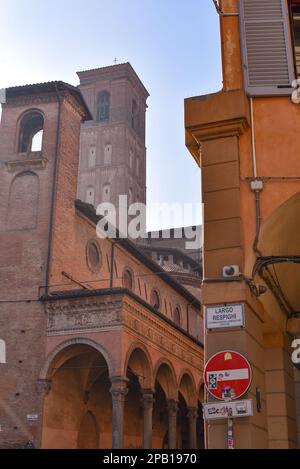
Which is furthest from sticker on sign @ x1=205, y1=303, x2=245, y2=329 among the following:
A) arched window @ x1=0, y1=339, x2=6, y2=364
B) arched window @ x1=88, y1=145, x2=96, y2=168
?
arched window @ x1=88, y1=145, x2=96, y2=168

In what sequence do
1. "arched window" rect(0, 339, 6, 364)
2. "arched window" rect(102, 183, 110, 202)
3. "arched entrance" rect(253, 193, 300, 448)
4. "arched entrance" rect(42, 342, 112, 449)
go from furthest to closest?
"arched window" rect(102, 183, 110, 202) → "arched window" rect(0, 339, 6, 364) → "arched entrance" rect(42, 342, 112, 449) → "arched entrance" rect(253, 193, 300, 448)

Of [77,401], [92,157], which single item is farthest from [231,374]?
[92,157]

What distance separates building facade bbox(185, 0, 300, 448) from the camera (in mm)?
7629

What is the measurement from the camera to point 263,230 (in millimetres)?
7984

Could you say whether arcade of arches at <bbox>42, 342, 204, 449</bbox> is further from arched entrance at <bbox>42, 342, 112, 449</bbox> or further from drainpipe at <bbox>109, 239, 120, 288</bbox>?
drainpipe at <bbox>109, 239, 120, 288</bbox>

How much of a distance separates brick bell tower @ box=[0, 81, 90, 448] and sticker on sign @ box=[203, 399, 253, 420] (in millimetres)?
14781

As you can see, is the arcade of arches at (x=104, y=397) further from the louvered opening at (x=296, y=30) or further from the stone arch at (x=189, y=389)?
the louvered opening at (x=296, y=30)

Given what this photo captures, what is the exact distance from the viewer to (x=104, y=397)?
2517 centimetres

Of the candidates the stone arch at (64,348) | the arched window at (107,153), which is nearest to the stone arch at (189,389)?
the stone arch at (64,348)

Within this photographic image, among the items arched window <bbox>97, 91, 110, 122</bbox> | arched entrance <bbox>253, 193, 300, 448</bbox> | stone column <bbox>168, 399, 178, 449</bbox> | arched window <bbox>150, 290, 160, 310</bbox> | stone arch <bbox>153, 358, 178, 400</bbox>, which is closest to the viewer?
arched entrance <bbox>253, 193, 300, 448</bbox>

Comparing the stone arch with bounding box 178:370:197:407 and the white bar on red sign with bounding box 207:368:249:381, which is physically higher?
the stone arch with bounding box 178:370:197:407

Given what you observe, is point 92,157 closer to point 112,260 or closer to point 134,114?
point 134,114

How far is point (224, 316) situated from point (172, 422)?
61.3 feet
